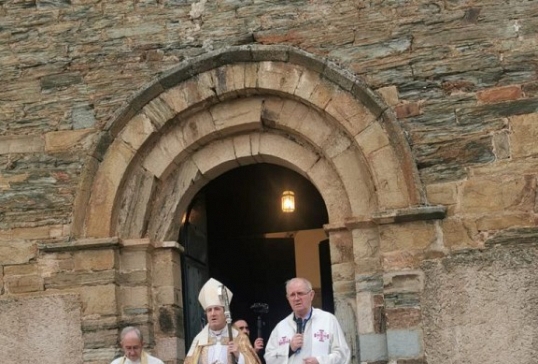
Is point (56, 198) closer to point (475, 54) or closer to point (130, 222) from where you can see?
point (130, 222)

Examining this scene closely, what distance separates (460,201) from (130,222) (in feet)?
8.31

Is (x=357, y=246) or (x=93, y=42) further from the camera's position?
(x=93, y=42)

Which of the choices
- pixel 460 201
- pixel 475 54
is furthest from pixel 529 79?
pixel 460 201

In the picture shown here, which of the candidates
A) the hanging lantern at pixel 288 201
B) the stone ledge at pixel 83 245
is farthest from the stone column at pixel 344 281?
the hanging lantern at pixel 288 201

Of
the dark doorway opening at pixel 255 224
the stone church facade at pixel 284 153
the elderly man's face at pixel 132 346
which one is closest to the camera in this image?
the elderly man's face at pixel 132 346

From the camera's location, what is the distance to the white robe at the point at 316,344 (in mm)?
6086

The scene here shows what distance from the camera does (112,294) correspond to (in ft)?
23.4

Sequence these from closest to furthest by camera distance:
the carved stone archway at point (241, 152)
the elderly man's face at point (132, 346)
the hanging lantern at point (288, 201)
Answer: the elderly man's face at point (132, 346)
the carved stone archway at point (241, 152)
the hanging lantern at point (288, 201)

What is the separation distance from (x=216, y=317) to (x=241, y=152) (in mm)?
1590

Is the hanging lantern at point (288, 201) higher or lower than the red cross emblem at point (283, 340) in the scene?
higher

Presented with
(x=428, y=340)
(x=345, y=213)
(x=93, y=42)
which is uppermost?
(x=93, y=42)

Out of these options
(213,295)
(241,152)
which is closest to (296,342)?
(213,295)

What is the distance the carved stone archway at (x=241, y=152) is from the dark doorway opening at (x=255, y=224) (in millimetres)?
2147

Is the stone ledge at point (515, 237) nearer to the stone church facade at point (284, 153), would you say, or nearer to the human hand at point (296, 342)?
the stone church facade at point (284, 153)
